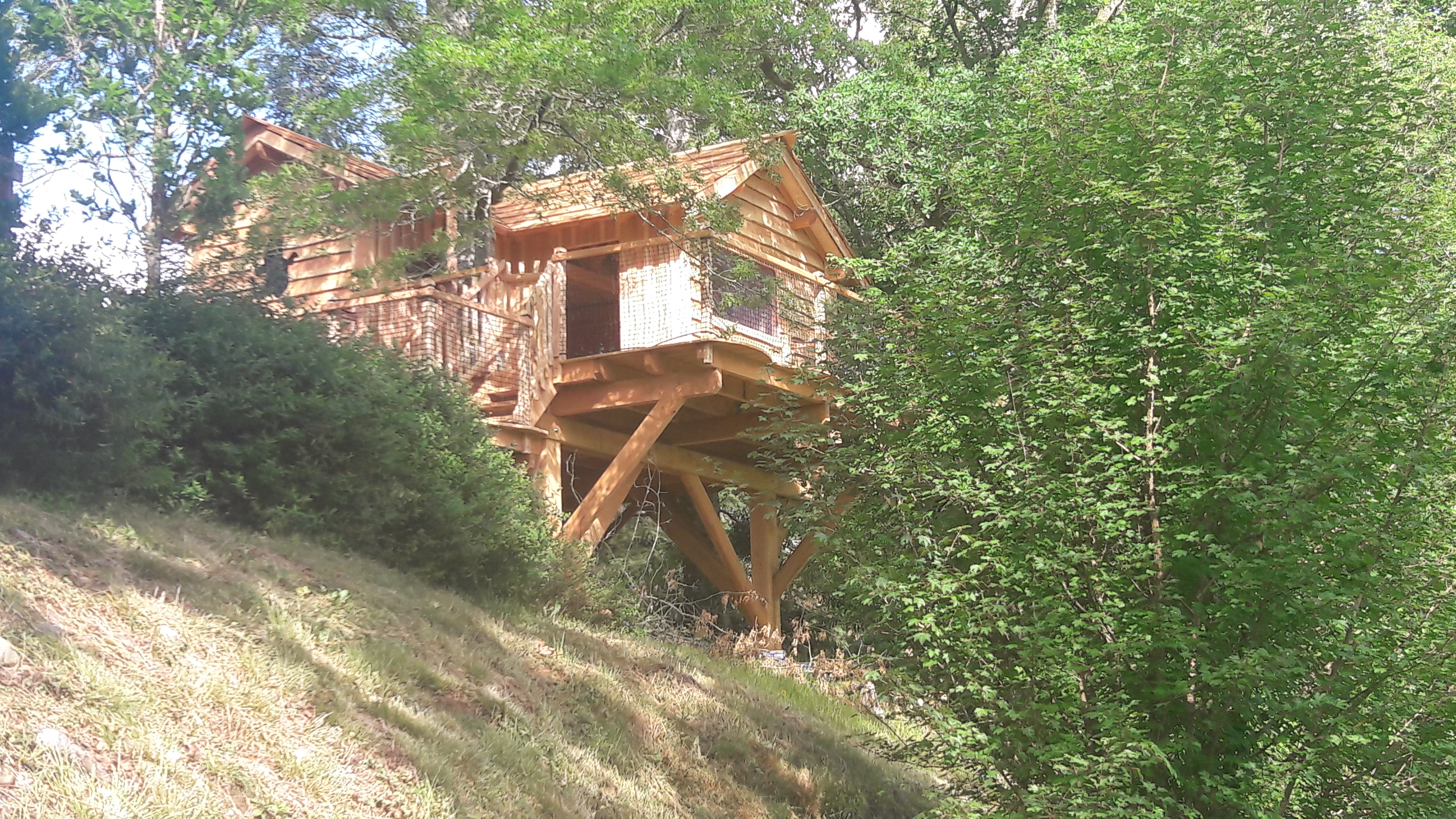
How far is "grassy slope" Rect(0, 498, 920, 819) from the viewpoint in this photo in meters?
5.23

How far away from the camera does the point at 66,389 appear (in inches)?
295

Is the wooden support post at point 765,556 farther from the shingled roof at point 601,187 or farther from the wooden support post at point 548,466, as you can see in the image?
the shingled roof at point 601,187

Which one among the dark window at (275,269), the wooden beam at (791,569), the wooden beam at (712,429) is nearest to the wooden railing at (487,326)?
the dark window at (275,269)

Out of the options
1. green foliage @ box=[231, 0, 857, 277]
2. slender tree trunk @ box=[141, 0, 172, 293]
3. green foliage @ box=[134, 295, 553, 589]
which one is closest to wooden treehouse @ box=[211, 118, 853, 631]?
green foliage @ box=[231, 0, 857, 277]

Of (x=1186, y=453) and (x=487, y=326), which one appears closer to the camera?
(x=1186, y=453)

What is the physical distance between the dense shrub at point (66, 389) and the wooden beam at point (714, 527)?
814 cm

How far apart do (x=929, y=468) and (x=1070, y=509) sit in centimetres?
86

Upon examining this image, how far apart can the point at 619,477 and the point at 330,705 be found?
6592 millimetres

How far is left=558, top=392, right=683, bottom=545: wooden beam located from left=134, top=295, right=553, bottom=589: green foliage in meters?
2.48

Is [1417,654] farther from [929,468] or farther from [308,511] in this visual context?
[308,511]

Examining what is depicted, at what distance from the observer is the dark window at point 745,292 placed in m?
12.0

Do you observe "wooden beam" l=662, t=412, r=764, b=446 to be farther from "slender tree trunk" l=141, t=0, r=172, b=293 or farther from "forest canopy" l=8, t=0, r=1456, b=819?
"slender tree trunk" l=141, t=0, r=172, b=293

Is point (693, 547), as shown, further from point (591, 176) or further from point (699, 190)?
point (591, 176)

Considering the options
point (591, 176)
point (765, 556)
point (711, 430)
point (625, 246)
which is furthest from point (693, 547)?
point (591, 176)
